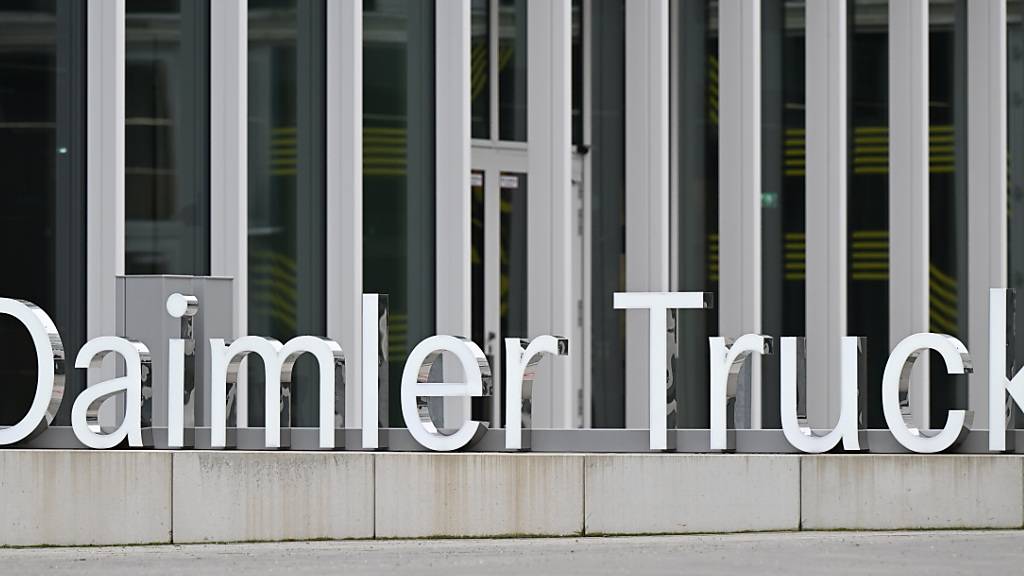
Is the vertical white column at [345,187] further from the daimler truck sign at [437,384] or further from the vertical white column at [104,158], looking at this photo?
the daimler truck sign at [437,384]

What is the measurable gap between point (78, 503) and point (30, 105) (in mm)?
4319

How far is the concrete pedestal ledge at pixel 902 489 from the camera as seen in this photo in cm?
1052

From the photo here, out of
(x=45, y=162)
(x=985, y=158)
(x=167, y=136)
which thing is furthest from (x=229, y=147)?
(x=985, y=158)

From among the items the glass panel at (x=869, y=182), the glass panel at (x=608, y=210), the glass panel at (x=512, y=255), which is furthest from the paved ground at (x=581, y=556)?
the glass panel at (x=608, y=210)

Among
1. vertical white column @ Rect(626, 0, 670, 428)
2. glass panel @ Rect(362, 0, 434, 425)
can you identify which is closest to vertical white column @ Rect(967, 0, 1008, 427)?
vertical white column @ Rect(626, 0, 670, 428)

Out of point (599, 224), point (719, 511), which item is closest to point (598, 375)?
point (599, 224)

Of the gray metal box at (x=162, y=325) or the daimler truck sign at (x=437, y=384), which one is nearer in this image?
the daimler truck sign at (x=437, y=384)

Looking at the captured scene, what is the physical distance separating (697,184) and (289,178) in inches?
192

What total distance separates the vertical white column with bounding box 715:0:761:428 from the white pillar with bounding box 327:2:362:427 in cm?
367

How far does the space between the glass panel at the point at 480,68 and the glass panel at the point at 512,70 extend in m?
0.13

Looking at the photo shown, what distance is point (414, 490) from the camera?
10.5 m

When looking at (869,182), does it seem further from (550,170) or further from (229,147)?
(229,147)

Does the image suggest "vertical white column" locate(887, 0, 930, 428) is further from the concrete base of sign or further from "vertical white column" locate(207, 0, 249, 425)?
"vertical white column" locate(207, 0, 249, 425)

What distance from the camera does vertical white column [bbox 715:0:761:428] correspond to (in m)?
15.6
